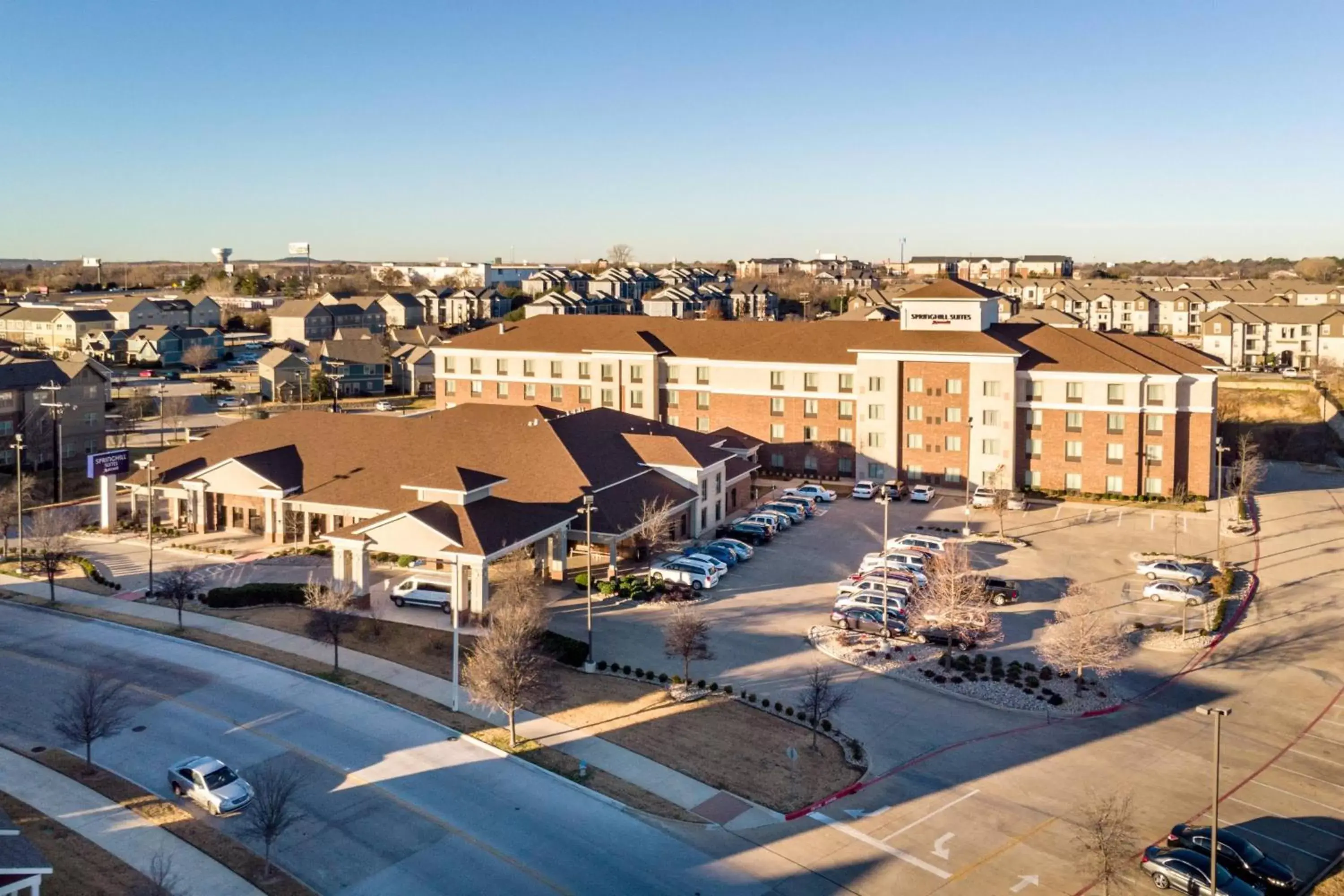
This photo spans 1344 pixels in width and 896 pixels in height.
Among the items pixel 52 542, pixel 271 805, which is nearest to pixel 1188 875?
pixel 271 805

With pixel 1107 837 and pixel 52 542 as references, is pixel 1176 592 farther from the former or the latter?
pixel 52 542

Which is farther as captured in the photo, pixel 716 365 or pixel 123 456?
pixel 716 365

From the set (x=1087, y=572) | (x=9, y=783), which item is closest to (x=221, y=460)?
(x=9, y=783)

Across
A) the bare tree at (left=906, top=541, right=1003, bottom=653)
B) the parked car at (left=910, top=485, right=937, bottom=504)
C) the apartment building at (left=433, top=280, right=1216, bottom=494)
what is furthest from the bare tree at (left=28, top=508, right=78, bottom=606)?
the parked car at (left=910, top=485, right=937, bottom=504)

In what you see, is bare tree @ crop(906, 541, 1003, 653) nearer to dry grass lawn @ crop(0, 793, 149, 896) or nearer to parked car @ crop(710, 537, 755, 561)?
parked car @ crop(710, 537, 755, 561)

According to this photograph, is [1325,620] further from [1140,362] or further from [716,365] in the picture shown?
[716,365]
